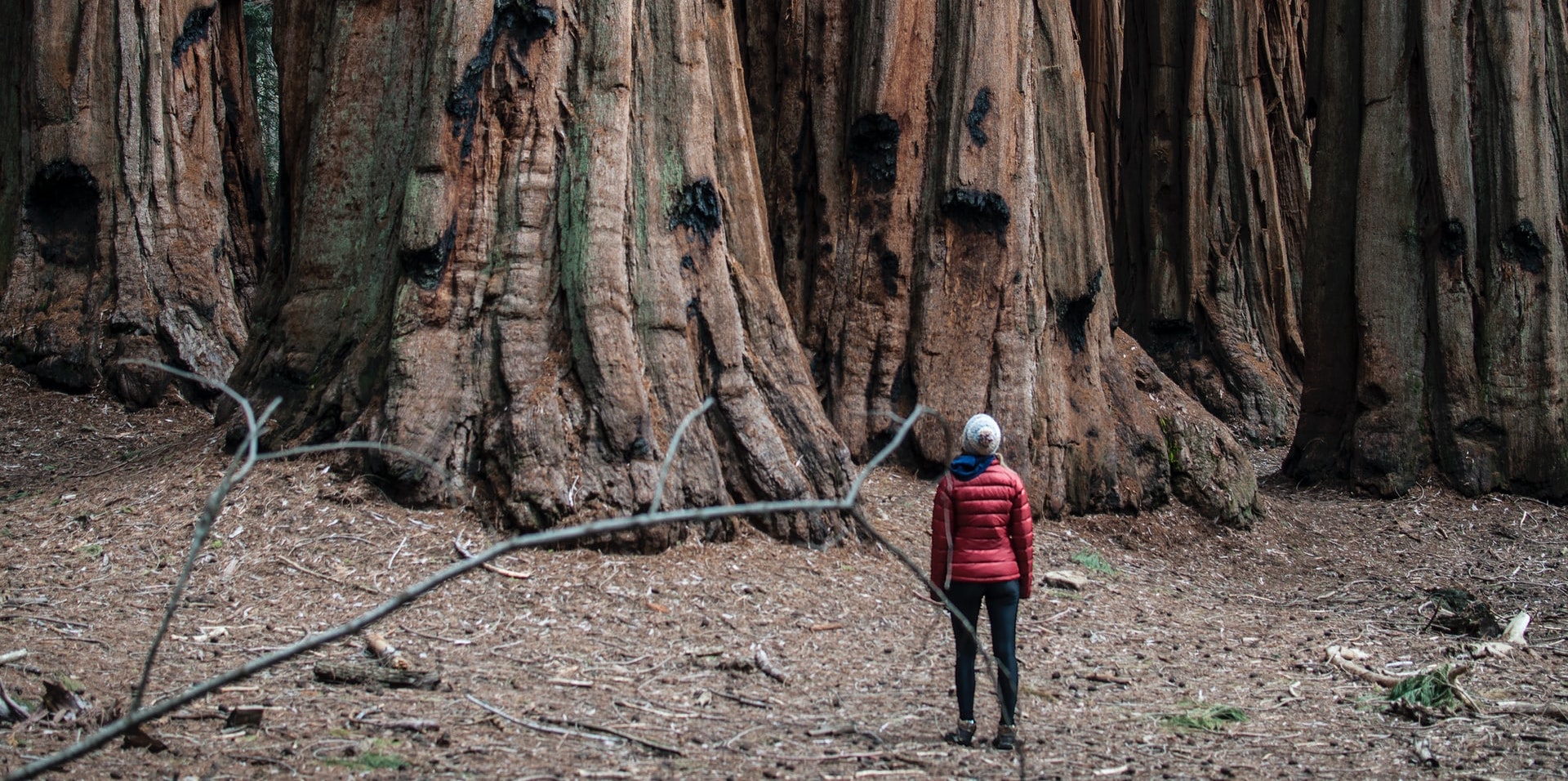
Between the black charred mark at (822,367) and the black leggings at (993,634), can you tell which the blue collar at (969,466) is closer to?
the black leggings at (993,634)

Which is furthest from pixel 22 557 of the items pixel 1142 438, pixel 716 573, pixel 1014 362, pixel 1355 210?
pixel 1355 210

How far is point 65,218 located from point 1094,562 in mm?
8311

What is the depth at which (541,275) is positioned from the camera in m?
6.21

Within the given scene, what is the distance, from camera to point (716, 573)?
19.0 ft

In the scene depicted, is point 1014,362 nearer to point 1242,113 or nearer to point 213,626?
point 213,626

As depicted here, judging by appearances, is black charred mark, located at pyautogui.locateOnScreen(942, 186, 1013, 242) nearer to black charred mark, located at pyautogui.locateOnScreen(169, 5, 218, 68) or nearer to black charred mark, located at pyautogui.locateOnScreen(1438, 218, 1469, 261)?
black charred mark, located at pyautogui.locateOnScreen(1438, 218, 1469, 261)

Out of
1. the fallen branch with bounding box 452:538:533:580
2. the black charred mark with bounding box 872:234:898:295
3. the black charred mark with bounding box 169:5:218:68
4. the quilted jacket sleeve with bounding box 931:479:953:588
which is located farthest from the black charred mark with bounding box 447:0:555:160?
the black charred mark with bounding box 169:5:218:68

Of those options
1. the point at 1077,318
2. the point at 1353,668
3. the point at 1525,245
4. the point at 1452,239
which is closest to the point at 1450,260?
the point at 1452,239

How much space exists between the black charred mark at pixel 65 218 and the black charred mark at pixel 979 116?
269 inches

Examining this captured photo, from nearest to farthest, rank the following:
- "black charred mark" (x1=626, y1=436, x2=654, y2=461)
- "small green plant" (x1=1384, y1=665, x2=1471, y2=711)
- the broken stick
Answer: the broken stick → "small green plant" (x1=1384, y1=665, x2=1471, y2=711) → "black charred mark" (x1=626, y1=436, x2=654, y2=461)

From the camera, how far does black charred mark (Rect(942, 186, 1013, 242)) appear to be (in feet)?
25.5

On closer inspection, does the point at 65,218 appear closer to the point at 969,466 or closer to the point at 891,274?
the point at 891,274

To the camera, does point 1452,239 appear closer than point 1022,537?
No

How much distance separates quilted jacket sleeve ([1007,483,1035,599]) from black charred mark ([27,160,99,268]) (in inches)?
326
